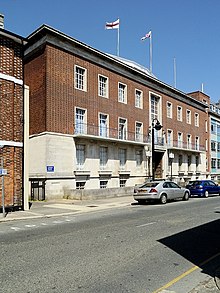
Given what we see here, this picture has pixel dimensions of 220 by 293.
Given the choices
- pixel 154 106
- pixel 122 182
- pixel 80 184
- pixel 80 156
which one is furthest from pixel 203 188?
pixel 154 106

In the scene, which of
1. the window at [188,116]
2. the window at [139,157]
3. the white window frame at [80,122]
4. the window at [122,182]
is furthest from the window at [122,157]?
the window at [188,116]

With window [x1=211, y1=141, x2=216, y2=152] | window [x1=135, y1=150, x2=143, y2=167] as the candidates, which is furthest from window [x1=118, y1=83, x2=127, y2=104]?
window [x1=211, y1=141, x2=216, y2=152]

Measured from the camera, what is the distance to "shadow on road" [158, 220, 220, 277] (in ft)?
21.1

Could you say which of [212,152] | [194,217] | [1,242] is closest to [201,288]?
[1,242]

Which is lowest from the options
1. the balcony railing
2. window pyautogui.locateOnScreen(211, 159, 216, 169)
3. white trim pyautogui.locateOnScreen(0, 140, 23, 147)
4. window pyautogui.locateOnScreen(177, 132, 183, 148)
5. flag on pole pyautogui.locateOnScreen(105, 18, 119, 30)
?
window pyautogui.locateOnScreen(211, 159, 216, 169)

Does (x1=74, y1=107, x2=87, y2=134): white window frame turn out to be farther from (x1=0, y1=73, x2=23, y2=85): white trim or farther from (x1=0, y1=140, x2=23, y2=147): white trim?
(x1=0, y1=140, x2=23, y2=147): white trim

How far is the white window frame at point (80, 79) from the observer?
27850 mm

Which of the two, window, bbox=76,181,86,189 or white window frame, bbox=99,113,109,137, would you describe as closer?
window, bbox=76,181,86,189

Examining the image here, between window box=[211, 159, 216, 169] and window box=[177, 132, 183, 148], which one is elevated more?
window box=[177, 132, 183, 148]

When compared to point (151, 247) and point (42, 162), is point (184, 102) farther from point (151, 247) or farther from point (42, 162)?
point (151, 247)

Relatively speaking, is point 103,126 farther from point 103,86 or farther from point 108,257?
point 108,257

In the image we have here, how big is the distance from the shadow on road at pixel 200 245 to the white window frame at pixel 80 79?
20.1 m

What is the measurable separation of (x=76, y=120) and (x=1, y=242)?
64.7ft

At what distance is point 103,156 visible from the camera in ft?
98.6
